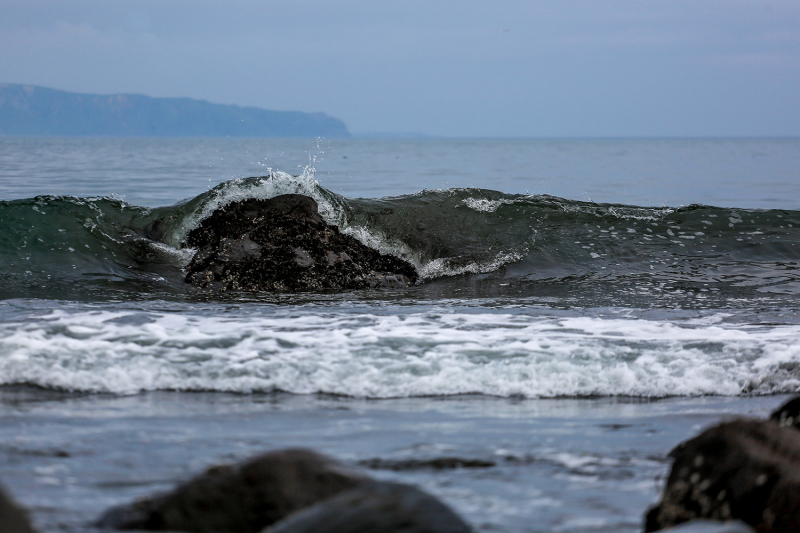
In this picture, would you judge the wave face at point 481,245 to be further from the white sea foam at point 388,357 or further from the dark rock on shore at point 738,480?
the dark rock on shore at point 738,480

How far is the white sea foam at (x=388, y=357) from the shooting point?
4824 millimetres

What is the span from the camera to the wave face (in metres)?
8.67

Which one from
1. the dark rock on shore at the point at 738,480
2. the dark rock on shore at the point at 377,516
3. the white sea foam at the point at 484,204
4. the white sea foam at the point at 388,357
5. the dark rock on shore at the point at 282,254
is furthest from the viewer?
the white sea foam at the point at 484,204

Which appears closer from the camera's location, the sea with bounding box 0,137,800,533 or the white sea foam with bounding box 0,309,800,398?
the sea with bounding box 0,137,800,533

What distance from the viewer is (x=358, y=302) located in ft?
24.9

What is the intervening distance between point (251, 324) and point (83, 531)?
142 inches

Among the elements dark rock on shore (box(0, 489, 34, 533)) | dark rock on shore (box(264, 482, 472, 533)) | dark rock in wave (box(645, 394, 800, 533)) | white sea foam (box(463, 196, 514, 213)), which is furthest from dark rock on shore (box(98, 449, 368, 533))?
white sea foam (box(463, 196, 514, 213))

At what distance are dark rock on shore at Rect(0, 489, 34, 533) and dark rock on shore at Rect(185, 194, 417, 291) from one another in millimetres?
6399

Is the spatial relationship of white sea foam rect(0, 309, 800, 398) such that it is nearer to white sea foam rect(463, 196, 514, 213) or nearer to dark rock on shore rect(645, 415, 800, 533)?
dark rock on shore rect(645, 415, 800, 533)

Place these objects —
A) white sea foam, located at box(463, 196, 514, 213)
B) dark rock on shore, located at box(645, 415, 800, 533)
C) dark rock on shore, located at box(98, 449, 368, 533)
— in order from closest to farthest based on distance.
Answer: dark rock on shore, located at box(98, 449, 368, 533), dark rock on shore, located at box(645, 415, 800, 533), white sea foam, located at box(463, 196, 514, 213)

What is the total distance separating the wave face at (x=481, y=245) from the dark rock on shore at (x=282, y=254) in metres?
0.30

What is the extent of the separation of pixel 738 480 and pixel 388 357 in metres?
2.84

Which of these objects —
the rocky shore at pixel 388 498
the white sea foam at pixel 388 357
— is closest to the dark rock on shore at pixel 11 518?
the rocky shore at pixel 388 498

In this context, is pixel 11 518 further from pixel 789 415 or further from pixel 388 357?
pixel 388 357
